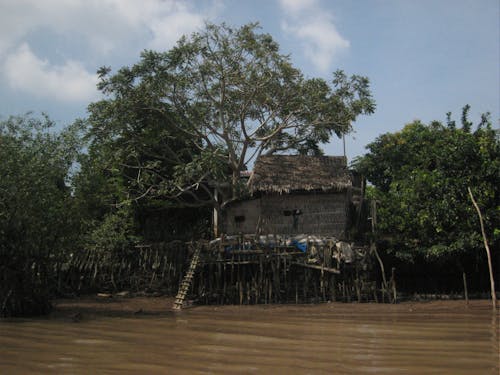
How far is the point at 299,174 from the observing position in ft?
63.1

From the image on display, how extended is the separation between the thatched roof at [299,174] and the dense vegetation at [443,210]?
2303 millimetres

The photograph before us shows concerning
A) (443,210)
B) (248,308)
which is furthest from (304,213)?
(248,308)

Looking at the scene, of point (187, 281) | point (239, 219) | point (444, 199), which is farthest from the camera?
point (239, 219)

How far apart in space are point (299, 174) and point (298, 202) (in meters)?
1.09

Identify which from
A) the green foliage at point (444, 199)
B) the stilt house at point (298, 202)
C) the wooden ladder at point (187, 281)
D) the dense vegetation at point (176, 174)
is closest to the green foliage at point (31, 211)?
the dense vegetation at point (176, 174)

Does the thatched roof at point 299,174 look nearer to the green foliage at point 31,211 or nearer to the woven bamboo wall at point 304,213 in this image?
the woven bamboo wall at point 304,213

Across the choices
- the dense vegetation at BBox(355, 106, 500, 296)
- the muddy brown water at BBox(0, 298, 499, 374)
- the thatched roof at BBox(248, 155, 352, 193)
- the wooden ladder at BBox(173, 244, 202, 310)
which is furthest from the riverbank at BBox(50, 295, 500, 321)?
the thatched roof at BBox(248, 155, 352, 193)

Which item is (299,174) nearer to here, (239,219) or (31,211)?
(239,219)

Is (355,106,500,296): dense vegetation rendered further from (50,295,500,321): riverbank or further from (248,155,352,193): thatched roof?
(248,155,352,193): thatched roof

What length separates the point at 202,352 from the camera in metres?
7.46

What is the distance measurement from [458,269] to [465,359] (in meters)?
10.4

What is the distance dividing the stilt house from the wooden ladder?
329 cm

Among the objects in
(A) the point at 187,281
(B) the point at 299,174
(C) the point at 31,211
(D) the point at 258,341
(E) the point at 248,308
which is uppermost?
(B) the point at 299,174

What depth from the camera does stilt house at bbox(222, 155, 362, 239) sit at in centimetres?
1845
